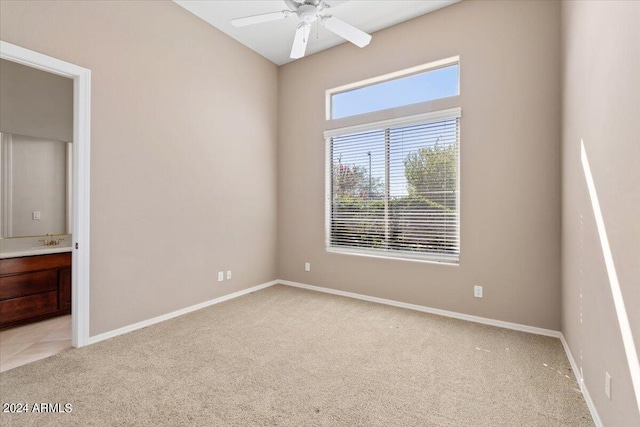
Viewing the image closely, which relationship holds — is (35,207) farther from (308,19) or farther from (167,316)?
(308,19)

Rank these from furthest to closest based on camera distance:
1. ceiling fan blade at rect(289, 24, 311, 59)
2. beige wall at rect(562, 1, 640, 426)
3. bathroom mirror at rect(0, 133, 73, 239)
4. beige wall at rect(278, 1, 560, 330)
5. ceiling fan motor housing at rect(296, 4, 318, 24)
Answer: bathroom mirror at rect(0, 133, 73, 239), beige wall at rect(278, 1, 560, 330), ceiling fan blade at rect(289, 24, 311, 59), ceiling fan motor housing at rect(296, 4, 318, 24), beige wall at rect(562, 1, 640, 426)

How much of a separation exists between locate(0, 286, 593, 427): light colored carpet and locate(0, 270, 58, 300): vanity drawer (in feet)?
3.72

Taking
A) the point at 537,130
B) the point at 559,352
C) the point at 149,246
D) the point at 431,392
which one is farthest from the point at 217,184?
the point at 559,352

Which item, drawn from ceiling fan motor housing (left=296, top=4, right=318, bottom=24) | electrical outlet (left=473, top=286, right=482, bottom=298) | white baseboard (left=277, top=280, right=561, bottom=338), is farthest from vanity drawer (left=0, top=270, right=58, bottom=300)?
electrical outlet (left=473, top=286, right=482, bottom=298)

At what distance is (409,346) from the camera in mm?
2549

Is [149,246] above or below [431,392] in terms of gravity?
above

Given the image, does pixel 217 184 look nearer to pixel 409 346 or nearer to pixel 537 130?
pixel 409 346

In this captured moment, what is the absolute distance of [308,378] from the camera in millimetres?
2064

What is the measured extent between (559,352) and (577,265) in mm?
832

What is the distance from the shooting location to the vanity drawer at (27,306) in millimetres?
2867

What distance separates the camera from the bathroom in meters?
2.91

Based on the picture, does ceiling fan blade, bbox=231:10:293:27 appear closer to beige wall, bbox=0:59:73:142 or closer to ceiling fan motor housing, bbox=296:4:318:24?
ceiling fan motor housing, bbox=296:4:318:24

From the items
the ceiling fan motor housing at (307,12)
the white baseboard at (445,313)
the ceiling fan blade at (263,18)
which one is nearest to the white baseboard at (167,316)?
the white baseboard at (445,313)

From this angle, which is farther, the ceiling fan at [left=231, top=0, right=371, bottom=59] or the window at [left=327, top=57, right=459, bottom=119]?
the window at [left=327, top=57, right=459, bottom=119]
